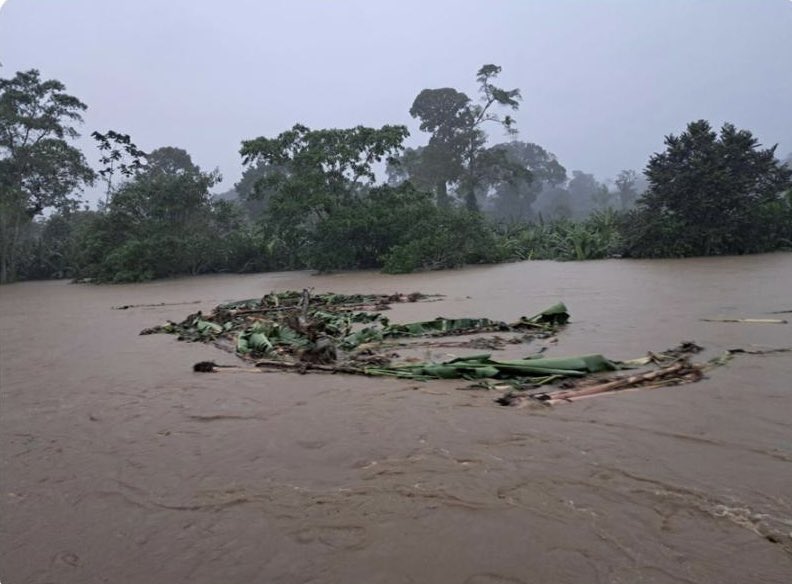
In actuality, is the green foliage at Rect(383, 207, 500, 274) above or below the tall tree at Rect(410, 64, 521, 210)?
below

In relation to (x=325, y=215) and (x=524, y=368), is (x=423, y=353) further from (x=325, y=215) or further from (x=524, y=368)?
(x=325, y=215)

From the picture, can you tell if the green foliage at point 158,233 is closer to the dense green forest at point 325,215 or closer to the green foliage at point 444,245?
the dense green forest at point 325,215

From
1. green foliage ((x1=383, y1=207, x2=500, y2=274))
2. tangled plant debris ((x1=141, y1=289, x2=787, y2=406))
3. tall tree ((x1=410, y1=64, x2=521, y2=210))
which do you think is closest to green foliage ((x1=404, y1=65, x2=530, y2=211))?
tall tree ((x1=410, y1=64, x2=521, y2=210))

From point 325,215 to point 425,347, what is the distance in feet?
55.2

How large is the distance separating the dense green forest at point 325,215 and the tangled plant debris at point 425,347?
33.4ft

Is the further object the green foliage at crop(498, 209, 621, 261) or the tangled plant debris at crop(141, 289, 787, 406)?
the green foliage at crop(498, 209, 621, 261)

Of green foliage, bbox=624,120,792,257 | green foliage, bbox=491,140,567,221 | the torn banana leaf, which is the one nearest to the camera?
the torn banana leaf

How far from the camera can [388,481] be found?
7.81 ft

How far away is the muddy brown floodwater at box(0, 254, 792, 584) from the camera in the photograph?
1.80m

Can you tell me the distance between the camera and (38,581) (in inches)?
71.2

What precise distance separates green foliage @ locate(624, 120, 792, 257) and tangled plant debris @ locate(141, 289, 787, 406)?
1200 centimetres

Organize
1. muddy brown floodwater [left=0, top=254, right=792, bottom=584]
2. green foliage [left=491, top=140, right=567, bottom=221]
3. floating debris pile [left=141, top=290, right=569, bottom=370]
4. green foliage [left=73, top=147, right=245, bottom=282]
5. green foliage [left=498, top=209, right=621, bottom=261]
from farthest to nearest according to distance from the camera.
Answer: green foliage [left=491, top=140, right=567, bottom=221] < green foliage [left=73, top=147, right=245, bottom=282] < green foliage [left=498, top=209, right=621, bottom=261] < floating debris pile [left=141, top=290, right=569, bottom=370] < muddy brown floodwater [left=0, top=254, right=792, bottom=584]

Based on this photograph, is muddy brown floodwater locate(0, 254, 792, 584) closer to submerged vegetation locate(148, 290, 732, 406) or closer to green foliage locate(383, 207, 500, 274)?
submerged vegetation locate(148, 290, 732, 406)

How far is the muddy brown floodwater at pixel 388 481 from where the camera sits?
1796mm
